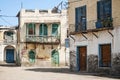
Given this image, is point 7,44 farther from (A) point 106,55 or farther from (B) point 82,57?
(A) point 106,55

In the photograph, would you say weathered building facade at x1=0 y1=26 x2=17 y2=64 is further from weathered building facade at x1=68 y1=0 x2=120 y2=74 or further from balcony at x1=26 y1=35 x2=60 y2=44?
weathered building facade at x1=68 y1=0 x2=120 y2=74

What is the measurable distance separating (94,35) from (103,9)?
2561mm

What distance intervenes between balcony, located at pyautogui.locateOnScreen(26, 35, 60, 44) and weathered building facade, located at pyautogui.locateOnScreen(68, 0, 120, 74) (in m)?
14.3

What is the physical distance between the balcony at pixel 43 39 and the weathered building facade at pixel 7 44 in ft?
54.8

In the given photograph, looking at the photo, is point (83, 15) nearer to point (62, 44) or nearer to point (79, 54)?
point (79, 54)

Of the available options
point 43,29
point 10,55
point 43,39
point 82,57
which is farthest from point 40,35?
point 10,55

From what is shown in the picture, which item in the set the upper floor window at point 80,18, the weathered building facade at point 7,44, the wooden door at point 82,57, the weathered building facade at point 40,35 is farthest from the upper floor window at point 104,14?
the weathered building facade at point 7,44

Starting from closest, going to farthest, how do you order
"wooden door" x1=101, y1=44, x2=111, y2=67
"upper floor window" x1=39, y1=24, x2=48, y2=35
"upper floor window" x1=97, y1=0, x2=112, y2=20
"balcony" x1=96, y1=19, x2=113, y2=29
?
"balcony" x1=96, y1=19, x2=113, y2=29 → "upper floor window" x1=97, y1=0, x2=112, y2=20 → "wooden door" x1=101, y1=44, x2=111, y2=67 → "upper floor window" x1=39, y1=24, x2=48, y2=35

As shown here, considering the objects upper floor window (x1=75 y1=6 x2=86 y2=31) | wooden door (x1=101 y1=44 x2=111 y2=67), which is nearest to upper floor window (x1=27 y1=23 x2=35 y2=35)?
upper floor window (x1=75 y1=6 x2=86 y2=31)

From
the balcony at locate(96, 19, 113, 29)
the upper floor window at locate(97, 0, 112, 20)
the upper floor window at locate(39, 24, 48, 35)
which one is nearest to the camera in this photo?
the balcony at locate(96, 19, 113, 29)

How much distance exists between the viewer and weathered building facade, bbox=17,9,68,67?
49.1 m

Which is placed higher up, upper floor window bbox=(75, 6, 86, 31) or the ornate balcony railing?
upper floor window bbox=(75, 6, 86, 31)

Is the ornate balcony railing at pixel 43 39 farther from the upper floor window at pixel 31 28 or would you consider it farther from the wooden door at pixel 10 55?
the wooden door at pixel 10 55

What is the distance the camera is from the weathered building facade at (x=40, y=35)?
4906cm
